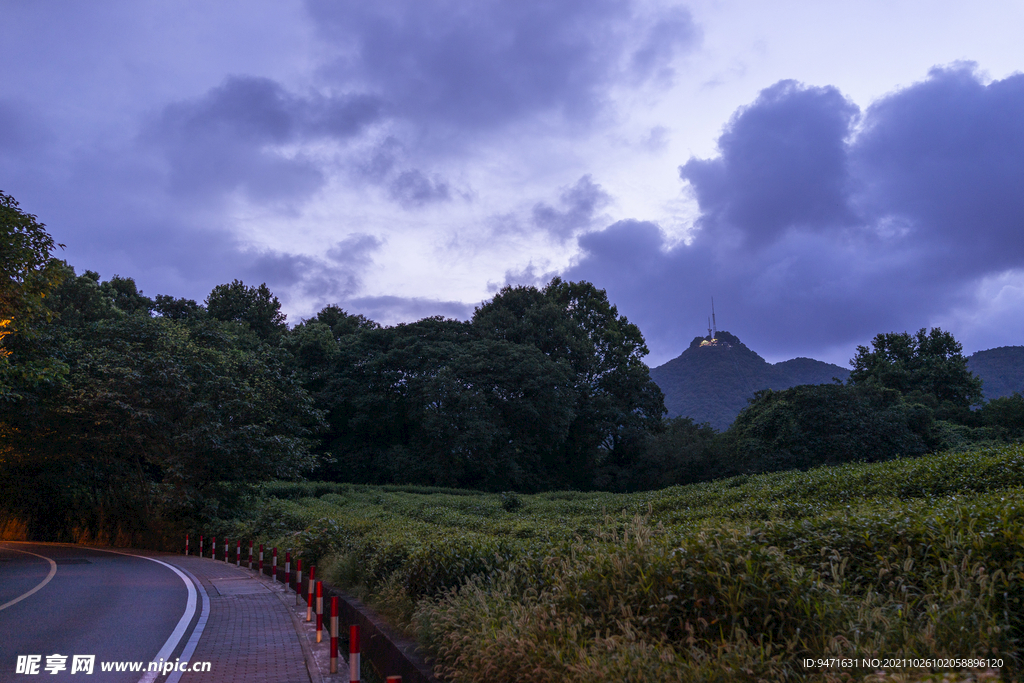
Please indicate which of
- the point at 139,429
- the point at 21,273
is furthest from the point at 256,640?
the point at 139,429

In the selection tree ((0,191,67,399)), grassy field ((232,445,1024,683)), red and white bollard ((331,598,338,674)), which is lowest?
red and white bollard ((331,598,338,674))

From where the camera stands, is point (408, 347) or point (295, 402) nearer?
point (295, 402)

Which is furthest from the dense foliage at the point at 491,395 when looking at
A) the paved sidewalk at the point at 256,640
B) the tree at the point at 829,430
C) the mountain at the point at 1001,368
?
the mountain at the point at 1001,368

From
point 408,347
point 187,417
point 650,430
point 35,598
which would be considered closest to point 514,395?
point 408,347

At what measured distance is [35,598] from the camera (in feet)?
37.0

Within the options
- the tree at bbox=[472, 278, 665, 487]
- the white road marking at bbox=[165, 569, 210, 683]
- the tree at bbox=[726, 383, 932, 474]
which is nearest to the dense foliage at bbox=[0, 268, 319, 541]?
the white road marking at bbox=[165, 569, 210, 683]

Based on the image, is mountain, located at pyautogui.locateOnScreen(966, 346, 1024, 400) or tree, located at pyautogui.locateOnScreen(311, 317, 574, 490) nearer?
tree, located at pyautogui.locateOnScreen(311, 317, 574, 490)

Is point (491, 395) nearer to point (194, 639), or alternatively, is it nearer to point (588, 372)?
point (588, 372)

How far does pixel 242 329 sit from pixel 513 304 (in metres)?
21.0

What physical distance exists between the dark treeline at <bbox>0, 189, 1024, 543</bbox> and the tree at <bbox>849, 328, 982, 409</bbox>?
0.61 feet

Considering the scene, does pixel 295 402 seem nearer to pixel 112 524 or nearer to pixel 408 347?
pixel 112 524

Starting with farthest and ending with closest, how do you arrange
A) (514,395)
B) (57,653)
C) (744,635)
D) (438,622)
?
(514,395), (57,653), (438,622), (744,635)

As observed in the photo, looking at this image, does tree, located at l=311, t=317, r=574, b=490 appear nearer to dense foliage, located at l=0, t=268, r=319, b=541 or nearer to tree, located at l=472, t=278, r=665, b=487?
tree, located at l=472, t=278, r=665, b=487

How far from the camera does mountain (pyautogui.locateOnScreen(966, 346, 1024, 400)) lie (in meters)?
91.9
